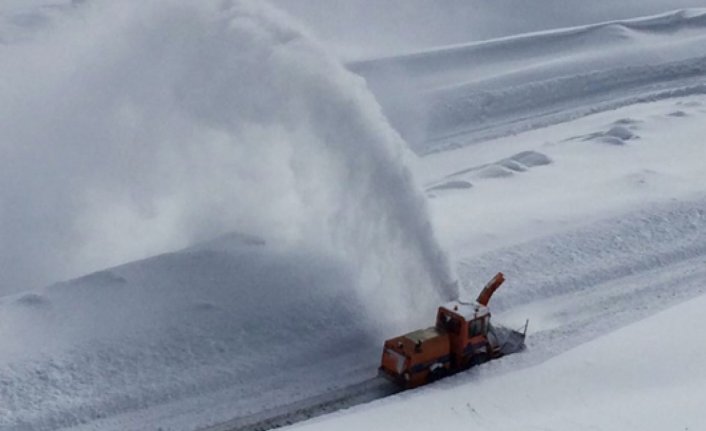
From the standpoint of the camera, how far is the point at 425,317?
18641 millimetres

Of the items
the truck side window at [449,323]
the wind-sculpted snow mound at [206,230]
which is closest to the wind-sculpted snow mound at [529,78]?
the wind-sculpted snow mound at [206,230]

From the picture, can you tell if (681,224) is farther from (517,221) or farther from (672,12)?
(672,12)

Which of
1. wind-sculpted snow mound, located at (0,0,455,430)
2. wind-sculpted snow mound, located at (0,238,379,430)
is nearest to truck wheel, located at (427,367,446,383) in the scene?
wind-sculpted snow mound, located at (0,0,455,430)

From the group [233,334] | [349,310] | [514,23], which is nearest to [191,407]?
[233,334]

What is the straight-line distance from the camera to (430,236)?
18516mm

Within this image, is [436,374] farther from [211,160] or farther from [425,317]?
[211,160]

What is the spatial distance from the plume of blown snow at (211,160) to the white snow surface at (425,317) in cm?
19

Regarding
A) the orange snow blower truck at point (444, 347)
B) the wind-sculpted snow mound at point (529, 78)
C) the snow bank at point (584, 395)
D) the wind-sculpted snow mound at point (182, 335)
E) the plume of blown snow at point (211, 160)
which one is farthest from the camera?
the wind-sculpted snow mound at point (529, 78)

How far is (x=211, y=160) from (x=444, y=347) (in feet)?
28.1

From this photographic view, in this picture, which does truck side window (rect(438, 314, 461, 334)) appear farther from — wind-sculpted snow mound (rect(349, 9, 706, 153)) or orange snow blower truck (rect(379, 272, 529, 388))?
wind-sculpted snow mound (rect(349, 9, 706, 153))

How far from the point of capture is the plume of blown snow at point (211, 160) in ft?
62.5

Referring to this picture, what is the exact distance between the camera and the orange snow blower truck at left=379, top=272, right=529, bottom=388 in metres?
16.7

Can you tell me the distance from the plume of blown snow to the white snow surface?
19 cm

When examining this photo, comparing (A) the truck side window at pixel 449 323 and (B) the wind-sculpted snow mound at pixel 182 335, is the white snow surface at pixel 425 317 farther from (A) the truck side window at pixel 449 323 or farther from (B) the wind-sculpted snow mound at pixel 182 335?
(A) the truck side window at pixel 449 323
